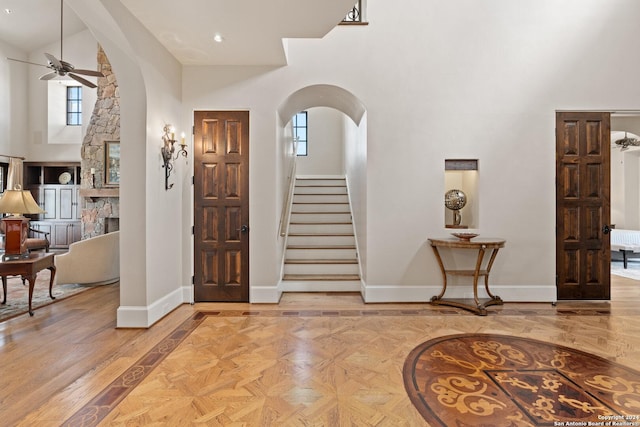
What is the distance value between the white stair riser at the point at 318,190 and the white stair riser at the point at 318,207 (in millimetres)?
530

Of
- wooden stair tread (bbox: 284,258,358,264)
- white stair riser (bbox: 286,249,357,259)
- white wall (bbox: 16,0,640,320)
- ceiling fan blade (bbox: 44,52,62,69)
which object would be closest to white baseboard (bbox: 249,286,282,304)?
white wall (bbox: 16,0,640,320)

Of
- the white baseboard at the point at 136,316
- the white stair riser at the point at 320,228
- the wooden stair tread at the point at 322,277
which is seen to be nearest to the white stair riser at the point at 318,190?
the white stair riser at the point at 320,228

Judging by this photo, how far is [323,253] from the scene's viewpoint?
5508 mm

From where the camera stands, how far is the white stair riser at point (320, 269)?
5.23 metres

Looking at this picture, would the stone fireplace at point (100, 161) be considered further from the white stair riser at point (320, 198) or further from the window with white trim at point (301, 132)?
the window with white trim at point (301, 132)

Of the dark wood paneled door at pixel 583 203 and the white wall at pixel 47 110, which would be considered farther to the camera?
the white wall at pixel 47 110

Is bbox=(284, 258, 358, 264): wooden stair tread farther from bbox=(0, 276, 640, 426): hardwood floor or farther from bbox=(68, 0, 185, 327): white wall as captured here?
bbox=(68, 0, 185, 327): white wall

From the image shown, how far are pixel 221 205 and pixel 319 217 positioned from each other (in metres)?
2.39

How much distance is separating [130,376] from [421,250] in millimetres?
3531

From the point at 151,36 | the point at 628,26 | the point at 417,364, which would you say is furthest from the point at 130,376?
the point at 628,26

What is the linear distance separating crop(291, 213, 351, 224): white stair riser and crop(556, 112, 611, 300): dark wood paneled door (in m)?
3.37

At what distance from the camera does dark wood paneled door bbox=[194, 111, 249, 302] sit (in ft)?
14.4

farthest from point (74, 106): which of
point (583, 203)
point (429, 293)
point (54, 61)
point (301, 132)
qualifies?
point (583, 203)

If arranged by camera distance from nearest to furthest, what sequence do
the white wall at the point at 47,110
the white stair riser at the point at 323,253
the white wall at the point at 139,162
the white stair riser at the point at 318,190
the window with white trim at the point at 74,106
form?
the white wall at the point at 139,162
the white stair riser at the point at 323,253
the white stair riser at the point at 318,190
the white wall at the point at 47,110
the window with white trim at the point at 74,106
